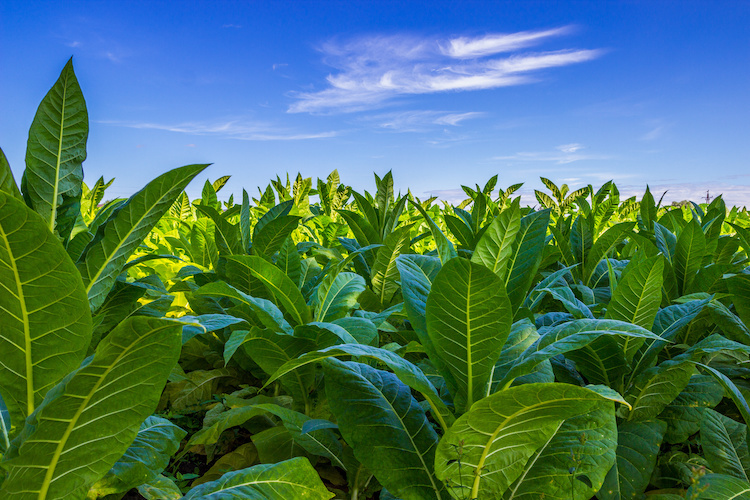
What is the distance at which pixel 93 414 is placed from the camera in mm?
1047

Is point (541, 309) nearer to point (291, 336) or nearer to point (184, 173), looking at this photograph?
point (291, 336)

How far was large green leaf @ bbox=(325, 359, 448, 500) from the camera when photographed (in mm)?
1364

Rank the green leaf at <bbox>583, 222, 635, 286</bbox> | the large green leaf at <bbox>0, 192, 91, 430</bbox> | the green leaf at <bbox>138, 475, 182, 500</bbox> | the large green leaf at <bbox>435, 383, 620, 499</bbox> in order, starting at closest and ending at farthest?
the large green leaf at <bbox>0, 192, 91, 430</bbox> < the large green leaf at <bbox>435, 383, 620, 499</bbox> < the green leaf at <bbox>138, 475, 182, 500</bbox> < the green leaf at <bbox>583, 222, 635, 286</bbox>

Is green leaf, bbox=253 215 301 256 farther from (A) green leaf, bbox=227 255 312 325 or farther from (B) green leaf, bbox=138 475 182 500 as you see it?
(B) green leaf, bbox=138 475 182 500

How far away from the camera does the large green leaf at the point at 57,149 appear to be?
1273 mm

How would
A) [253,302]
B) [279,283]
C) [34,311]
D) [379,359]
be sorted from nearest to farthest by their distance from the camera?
[34,311] < [379,359] < [253,302] < [279,283]

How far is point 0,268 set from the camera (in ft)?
3.18

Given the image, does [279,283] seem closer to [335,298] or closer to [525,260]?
[335,298]

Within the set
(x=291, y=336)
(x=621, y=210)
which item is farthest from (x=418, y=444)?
(x=621, y=210)

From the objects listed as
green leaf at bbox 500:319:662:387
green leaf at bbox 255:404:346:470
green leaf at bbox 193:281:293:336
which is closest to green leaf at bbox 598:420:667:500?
green leaf at bbox 500:319:662:387

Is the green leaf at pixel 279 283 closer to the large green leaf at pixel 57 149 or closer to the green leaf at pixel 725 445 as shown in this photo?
the large green leaf at pixel 57 149

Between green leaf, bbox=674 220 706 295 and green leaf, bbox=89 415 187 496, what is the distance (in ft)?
7.57

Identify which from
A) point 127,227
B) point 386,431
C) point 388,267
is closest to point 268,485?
point 386,431

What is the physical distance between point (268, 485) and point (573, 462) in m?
0.84
